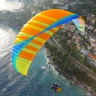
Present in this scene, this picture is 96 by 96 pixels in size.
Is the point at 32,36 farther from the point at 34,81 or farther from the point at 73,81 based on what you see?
the point at 73,81

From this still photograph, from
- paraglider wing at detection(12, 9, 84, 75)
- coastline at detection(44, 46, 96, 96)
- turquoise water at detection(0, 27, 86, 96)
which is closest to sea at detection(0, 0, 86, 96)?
turquoise water at detection(0, 27, 86, 96)

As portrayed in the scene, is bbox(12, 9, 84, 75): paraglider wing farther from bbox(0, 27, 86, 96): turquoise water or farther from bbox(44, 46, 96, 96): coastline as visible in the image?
bbox(44, 46, 96, 96): coastline

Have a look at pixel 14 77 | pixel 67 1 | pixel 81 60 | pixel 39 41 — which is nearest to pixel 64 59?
pixel 81 60

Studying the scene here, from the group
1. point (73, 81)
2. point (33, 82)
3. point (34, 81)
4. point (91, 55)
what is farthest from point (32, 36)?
point (91, 55)

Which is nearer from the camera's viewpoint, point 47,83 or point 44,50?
point 47,83

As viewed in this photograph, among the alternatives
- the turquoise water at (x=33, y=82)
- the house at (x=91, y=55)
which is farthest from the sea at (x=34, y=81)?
the house at (x=91, y=55)

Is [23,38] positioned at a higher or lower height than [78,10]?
higher

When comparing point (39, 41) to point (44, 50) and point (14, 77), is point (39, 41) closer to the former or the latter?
point (14, 77)

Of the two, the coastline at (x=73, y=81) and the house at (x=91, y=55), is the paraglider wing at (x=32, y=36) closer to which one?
the coastline at (x=73, y=81)
